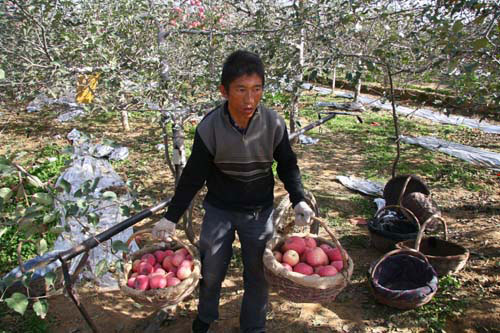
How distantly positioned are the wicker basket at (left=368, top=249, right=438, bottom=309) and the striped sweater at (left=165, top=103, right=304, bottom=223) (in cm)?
117

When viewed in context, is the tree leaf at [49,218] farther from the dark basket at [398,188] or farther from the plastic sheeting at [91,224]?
the dark basket at [398,188]

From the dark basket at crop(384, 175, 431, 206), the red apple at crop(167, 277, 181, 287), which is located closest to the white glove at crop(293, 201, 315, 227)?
the red apple at crop(167, 277, 181, 287)

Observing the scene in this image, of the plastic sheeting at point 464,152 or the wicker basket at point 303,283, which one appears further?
the plastic sheeting at point 464,152

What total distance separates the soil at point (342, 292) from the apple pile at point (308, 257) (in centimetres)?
84

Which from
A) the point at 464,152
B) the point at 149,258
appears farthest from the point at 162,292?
the point at 464,152

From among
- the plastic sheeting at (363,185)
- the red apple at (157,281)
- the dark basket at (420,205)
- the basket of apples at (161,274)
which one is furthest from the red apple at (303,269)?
the plastic sheeting at (363,185)

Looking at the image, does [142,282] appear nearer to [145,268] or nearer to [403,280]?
[145,268]

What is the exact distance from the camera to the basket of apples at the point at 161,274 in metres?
1.55

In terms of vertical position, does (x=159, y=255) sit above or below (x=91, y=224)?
above

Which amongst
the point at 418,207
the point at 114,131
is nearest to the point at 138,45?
the point at 418,207

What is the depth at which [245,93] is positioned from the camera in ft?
5.09

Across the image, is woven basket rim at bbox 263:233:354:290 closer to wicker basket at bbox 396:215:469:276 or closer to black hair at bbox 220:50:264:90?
black hair at bbox 220:50:264:90

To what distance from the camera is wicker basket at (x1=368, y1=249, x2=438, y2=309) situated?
95.8 inches

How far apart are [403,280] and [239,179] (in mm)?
1822
